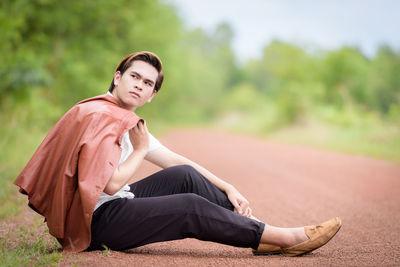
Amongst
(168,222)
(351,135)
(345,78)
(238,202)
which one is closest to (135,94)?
(168,222)

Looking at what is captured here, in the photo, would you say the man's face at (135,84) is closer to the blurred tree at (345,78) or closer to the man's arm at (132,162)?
the man's arm at (132,162)

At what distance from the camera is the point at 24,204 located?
15.0ft

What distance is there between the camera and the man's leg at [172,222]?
2.61 m

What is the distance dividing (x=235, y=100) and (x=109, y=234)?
5048 centimetres

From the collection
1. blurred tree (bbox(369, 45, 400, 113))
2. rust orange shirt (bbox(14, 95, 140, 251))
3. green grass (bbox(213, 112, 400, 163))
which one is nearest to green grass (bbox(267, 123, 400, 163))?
green grass (bbox(213, 112, 400, 163))

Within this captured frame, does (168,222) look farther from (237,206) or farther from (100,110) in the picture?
(100,110)

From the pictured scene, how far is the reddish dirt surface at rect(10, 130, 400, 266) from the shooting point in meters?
2.66

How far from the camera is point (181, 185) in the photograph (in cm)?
296

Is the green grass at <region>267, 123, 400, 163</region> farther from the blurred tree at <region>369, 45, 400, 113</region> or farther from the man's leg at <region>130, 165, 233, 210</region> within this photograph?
the man's leg at <region>130, 165, 233, 210</region>

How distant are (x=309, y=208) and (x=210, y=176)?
7.21 feet

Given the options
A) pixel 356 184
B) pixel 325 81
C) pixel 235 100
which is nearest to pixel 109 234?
pixel 356 184

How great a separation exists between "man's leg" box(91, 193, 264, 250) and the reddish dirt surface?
0.54 feet

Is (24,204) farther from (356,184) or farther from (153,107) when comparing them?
(153,107)

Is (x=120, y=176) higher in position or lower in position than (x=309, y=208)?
higher
